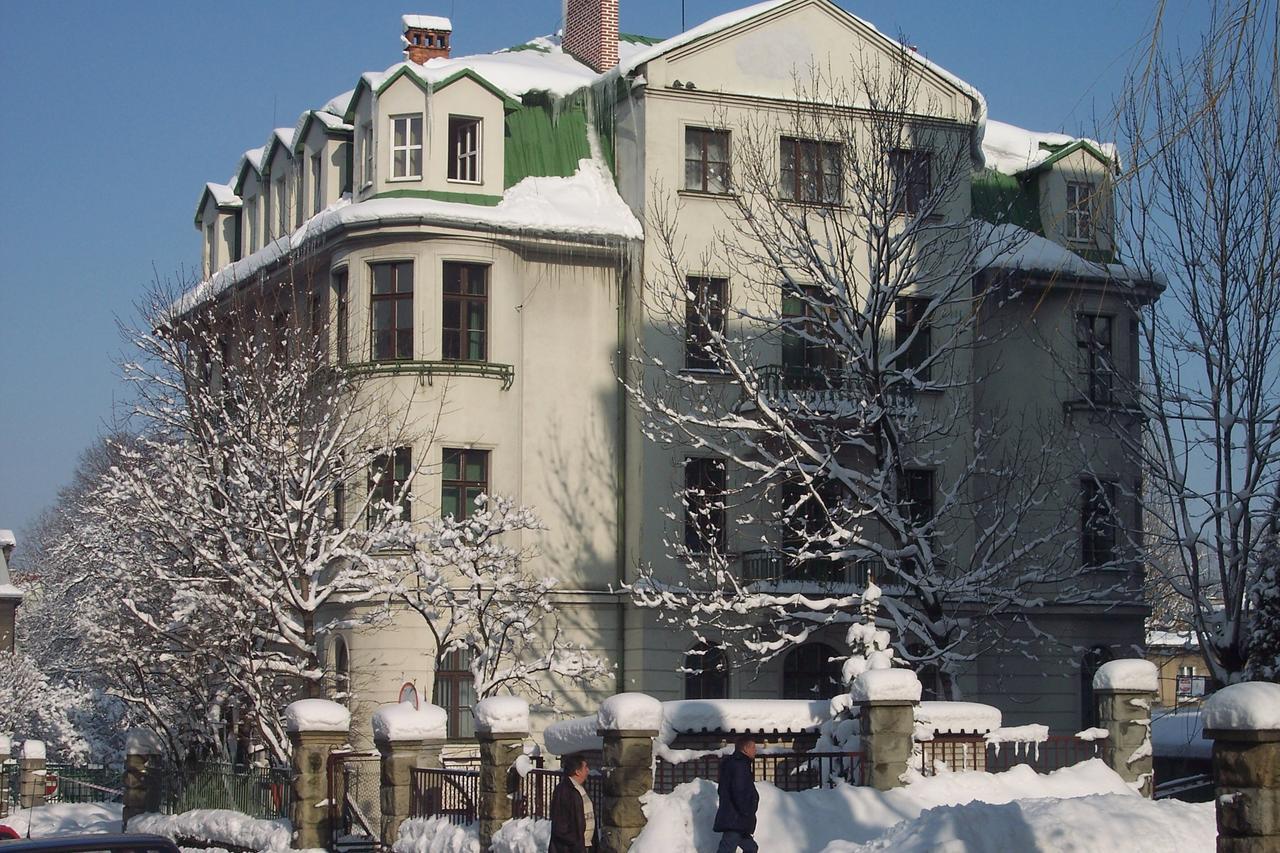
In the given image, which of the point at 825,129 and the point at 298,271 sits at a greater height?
the point at 825,129

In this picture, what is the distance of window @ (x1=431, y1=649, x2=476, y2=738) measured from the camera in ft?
106

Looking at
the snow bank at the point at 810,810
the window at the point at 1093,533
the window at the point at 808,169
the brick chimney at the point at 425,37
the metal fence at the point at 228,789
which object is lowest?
A: the metal fence at the point at 228,789

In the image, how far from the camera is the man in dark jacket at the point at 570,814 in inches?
636

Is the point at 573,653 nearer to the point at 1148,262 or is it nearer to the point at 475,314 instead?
the point at 475,314

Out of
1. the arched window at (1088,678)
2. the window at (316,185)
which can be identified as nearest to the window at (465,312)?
the window at (316,185)

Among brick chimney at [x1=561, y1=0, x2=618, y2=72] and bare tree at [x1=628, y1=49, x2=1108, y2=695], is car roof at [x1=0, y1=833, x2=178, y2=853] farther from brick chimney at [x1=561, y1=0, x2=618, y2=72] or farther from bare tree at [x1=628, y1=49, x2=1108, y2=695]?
brick chimney at [x1=561, y1=0, x2=618, y2=72]

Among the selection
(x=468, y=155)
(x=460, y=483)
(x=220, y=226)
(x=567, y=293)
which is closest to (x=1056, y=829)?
(x=460, y=483)

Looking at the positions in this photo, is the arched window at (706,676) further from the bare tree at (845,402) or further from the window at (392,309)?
the window at (392,309)

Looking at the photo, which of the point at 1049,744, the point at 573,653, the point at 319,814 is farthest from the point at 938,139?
the point at 319,814

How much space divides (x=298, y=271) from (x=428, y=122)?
4167mm

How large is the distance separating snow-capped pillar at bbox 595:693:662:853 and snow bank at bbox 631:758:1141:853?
0.54ft

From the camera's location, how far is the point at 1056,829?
14.4 metres

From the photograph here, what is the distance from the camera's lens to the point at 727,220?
3419 centimetres

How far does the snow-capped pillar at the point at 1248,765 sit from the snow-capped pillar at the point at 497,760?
960 centimetres
